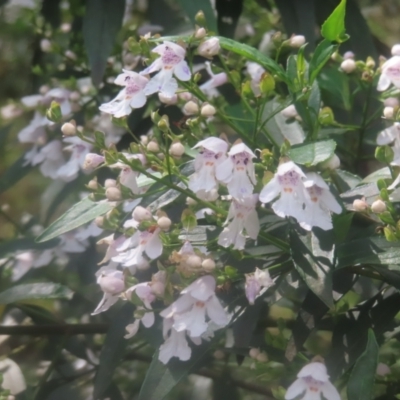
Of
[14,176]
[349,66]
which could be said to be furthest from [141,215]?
[14,176]

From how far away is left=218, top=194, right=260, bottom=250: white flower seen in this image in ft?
1.91

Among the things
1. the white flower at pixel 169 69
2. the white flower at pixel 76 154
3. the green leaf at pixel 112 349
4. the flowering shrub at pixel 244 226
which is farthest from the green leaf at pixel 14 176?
the white flower at pixel 169 69

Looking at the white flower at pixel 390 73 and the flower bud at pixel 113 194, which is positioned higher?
the flower bud at pixel 113 194

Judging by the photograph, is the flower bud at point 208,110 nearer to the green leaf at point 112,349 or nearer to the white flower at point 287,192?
the white flower at point 287,192

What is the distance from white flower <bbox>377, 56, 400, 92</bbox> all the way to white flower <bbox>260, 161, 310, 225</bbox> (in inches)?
7.7

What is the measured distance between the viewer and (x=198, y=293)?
1.93 feet

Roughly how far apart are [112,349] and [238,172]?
29 centimetres

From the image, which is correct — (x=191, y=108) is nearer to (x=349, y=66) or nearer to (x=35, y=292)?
(x=349, y=66)

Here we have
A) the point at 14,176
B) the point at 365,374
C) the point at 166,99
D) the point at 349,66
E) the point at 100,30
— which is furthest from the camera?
the point at 14,176

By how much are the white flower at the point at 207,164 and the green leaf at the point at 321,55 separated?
12 centimetres

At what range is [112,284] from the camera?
0.62m

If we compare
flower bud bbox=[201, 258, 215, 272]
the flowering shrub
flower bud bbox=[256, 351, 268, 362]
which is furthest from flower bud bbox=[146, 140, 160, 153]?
flower bud bbox=[256, 351, 268, 362]

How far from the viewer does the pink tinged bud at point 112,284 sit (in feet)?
2.04

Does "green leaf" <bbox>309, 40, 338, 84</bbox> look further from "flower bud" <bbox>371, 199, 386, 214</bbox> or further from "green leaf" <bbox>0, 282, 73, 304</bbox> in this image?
"green leaf" <bbox>0, 282, 73, 304</bbox>
